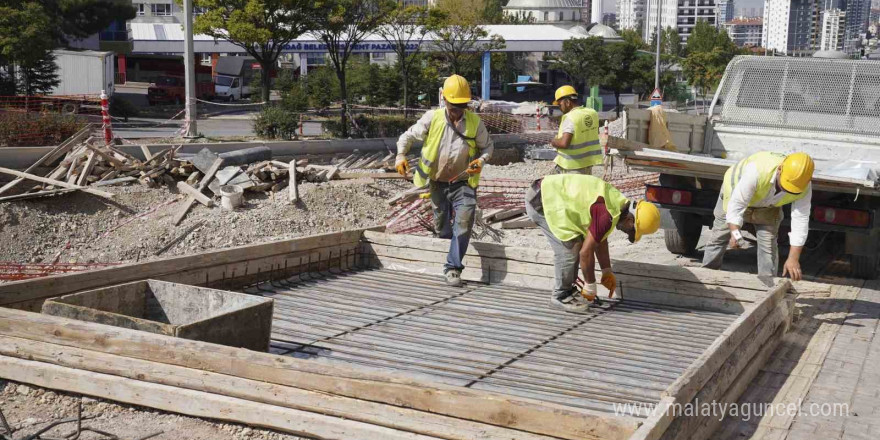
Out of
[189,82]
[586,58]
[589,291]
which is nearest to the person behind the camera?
[589,291]

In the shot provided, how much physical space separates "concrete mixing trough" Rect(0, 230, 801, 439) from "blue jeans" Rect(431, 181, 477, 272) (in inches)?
9.2

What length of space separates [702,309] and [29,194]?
1087cm

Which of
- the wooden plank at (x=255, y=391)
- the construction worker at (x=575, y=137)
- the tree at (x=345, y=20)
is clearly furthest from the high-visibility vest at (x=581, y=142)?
the tree at (x=345, y=20)

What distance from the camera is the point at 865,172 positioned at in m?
9.63

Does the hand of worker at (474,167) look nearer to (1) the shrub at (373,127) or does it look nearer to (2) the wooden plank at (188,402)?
(2) the wooden plank at (188,402)

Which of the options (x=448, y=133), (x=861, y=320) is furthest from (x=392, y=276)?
(x=861, y=320)

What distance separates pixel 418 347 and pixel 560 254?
1562mm

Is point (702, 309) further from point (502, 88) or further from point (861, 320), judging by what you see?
point (502, 88)

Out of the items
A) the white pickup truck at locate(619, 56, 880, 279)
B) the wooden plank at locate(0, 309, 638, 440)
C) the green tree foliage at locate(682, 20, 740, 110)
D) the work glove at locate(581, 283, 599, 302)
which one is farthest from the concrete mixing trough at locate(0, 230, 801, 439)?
the green tree foliage at locate(682, 20, 740, 110)

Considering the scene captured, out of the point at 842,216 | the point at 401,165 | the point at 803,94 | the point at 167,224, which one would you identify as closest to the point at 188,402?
the point at 401,165

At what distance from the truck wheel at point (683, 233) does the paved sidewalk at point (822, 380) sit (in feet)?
7.09

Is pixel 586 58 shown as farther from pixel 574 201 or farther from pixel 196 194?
pixel 574 201

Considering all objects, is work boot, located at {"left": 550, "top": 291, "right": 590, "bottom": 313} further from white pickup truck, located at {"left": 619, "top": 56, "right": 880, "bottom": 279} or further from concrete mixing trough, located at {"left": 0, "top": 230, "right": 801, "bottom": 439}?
white pickup truck, located at {"left": 619, "top": 56, "right": 880, "bottom": 279}

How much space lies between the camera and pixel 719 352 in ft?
18.6
